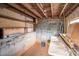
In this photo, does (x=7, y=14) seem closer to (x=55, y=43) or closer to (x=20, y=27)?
(x=20, y=27)

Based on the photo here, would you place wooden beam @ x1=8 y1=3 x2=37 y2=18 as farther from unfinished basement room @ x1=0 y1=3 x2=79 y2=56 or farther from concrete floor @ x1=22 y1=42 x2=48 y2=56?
concrete floor @ x1=22 y1=42 x2=48 y2=56

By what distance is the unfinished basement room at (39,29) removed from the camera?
2.08m

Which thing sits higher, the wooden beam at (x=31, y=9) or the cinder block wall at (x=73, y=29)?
the wooden beam at (x=31, y=9)

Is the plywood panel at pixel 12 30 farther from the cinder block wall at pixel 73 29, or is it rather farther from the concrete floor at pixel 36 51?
the cinder block wall at pixel 73 29

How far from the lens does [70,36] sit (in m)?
2.15

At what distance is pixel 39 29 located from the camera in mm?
2211

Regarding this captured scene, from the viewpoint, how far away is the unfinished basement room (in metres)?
2.08

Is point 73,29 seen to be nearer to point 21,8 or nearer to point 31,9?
point 31,9

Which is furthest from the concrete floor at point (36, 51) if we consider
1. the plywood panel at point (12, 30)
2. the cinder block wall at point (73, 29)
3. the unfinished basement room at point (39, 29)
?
the cinder block wall at point (73, 29)

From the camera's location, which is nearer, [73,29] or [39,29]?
[73,29]

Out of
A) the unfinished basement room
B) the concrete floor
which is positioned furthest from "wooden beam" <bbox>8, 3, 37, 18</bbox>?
the concrete floor

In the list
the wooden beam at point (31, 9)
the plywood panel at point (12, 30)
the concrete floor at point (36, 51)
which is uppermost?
the wooden beam at point (31, 9)

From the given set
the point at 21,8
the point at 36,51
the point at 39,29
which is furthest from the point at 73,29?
the point at 21,8

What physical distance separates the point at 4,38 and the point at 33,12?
0.64 meters
